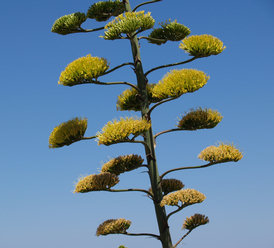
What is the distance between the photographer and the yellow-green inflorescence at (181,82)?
708 centimetres

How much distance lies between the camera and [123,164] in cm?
768

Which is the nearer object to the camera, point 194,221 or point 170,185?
point 194,221

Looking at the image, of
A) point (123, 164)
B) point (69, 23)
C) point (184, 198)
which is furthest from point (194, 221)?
point (69, 23)

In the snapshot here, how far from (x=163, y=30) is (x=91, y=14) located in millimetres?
1666

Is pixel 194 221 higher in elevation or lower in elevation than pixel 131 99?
lower

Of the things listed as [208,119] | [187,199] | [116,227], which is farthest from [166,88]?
[116,227]

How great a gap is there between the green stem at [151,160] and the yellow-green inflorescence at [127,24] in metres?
0.51

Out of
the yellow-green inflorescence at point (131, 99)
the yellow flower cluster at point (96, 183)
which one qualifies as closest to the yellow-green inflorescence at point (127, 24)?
the yellow-green inflorescence at point (131, 99)

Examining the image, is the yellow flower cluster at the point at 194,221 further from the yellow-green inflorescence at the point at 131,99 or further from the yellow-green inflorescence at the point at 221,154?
the yellow-green inflorescence at the point at 131,99

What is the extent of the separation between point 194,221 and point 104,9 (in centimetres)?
486

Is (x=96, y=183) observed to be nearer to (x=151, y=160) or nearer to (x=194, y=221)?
(x=151, y=160)

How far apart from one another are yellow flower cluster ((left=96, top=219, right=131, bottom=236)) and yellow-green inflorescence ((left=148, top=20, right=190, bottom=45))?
11.9ft

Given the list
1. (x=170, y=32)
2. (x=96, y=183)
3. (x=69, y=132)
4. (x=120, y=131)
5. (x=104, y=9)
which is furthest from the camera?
(x=104, y=9)

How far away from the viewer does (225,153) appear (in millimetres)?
7395
